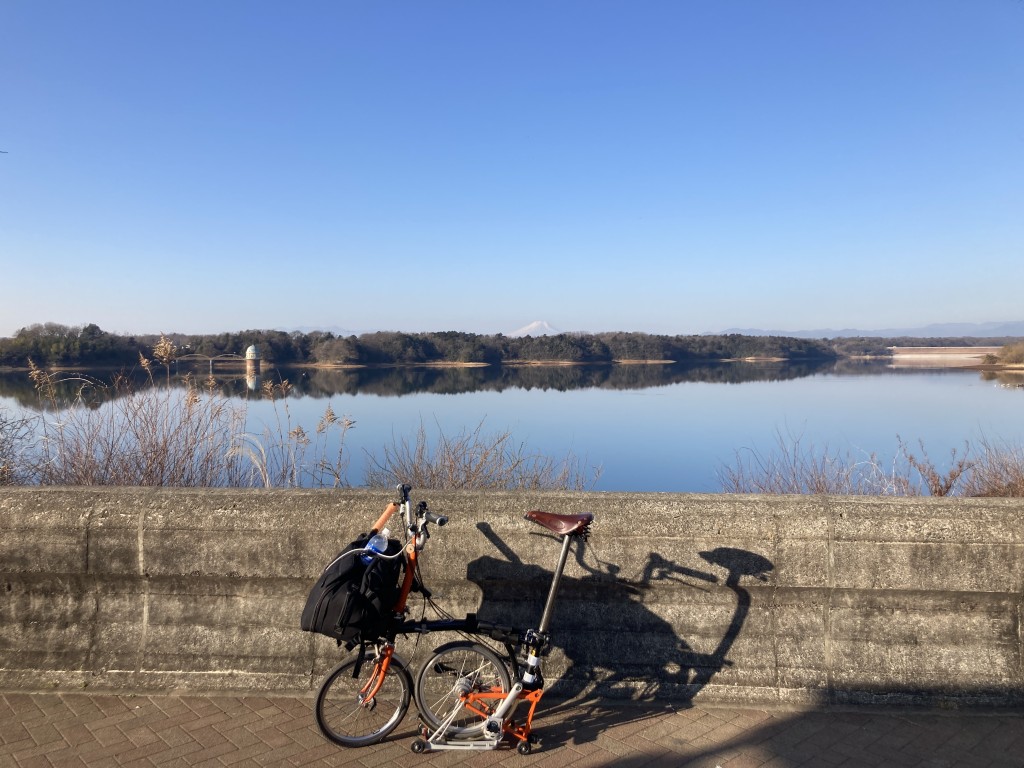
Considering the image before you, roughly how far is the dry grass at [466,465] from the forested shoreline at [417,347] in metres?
3.13

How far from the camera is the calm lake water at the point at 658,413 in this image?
1335 centimetres

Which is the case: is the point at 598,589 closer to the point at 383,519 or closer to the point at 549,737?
the point at 549,737

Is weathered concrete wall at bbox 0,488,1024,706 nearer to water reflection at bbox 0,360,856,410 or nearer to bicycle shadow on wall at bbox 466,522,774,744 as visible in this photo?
bicycle shadow on wall at bbox 466,522,774,744

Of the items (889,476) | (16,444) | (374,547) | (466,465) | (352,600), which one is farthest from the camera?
(889,476)

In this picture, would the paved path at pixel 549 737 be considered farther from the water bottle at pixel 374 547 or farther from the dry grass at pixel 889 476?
the dry grass at pixel 889 476

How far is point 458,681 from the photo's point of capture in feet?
13.0

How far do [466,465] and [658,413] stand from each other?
14976 millimetres

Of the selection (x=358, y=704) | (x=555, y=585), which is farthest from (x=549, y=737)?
(x=358, y=704)

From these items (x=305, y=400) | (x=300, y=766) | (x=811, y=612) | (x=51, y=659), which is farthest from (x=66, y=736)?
(x=305, y=400)

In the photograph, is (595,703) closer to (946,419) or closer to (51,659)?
(51,659)

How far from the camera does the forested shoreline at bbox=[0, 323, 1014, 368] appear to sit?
16.3 meters

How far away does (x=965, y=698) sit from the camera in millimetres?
4273

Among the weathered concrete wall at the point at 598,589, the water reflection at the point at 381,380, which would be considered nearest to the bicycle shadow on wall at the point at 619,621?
the weathered concrete wall at the point at 598,589

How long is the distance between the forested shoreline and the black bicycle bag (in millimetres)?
6158
